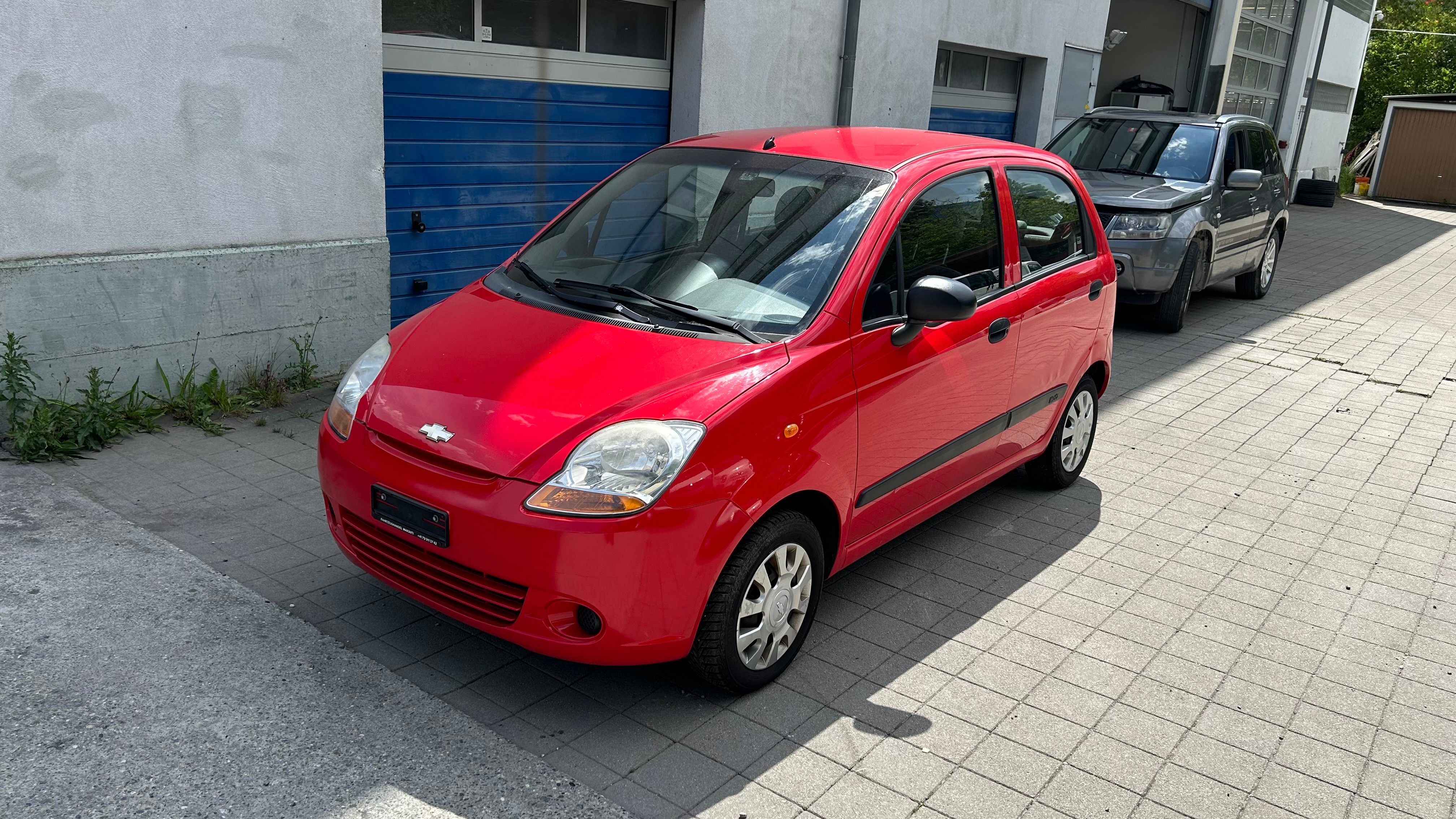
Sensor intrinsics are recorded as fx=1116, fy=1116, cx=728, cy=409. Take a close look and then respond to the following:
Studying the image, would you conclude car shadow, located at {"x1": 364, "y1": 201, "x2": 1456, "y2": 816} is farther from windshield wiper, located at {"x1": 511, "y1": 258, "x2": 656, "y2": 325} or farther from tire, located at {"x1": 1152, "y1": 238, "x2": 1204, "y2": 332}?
tire, located at {"x1": 1152, "y1": 238, "x2": 1204, "y2": 332}

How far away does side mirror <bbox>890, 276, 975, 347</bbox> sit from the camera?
3930mm

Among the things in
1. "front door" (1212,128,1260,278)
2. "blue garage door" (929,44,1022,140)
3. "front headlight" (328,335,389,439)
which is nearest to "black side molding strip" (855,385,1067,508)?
"front headlight" (328,335,389,439)

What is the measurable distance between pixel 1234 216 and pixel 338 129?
817 cm

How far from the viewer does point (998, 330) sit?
467 cm

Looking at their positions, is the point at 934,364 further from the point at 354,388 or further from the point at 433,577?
the point at 354,388

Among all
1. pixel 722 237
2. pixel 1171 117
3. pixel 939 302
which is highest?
pixel 1171 117

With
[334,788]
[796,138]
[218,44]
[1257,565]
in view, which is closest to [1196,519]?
[1257,565]

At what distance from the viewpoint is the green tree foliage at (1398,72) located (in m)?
32.8

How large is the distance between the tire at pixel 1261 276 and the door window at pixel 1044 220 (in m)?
7.16

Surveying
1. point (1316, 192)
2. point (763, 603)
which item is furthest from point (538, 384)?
point (1316, 192)

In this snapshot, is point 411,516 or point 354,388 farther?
point 354,388

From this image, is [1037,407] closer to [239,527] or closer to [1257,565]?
[1257,565]

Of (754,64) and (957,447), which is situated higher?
(754,64)

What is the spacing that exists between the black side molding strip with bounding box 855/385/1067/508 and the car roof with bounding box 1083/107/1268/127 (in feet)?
20.9
